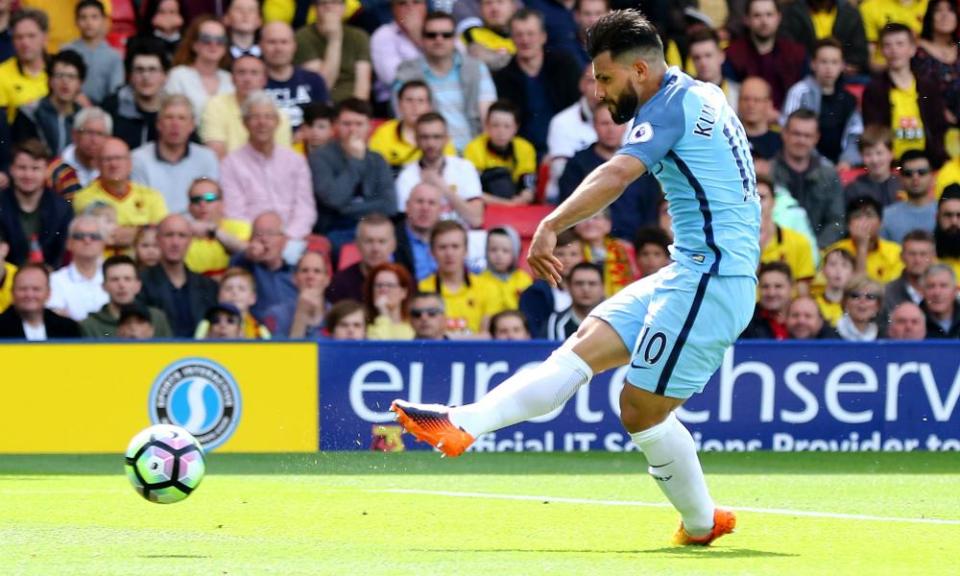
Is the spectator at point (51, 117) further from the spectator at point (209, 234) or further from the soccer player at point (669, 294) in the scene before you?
the soccer player at point (669, 294)

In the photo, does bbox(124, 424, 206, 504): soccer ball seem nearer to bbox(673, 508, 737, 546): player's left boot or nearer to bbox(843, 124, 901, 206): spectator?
bbox(673, 508, 737, 546): player's left boot

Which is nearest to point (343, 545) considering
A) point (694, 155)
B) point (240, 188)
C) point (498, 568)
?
point (498, 568)

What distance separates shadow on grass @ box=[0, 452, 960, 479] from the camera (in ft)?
37.8

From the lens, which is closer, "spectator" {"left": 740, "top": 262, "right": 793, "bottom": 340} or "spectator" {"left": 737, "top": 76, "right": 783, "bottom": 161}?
"spectator" {"left": 740, "top": 262, "right": 793, "bottom": 340}

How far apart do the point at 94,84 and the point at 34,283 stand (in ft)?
8.68

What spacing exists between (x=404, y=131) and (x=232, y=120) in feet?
4.74

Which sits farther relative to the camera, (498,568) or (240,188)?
(240,188)

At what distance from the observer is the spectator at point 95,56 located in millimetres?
15047

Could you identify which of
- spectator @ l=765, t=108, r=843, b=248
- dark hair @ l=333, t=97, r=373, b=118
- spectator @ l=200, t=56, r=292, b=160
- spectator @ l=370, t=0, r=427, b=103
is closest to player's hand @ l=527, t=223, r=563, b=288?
dark hair @ l=333, t=97, r=373, b=118

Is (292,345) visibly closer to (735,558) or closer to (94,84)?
(94,84)

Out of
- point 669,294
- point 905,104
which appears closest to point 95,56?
point 905,104

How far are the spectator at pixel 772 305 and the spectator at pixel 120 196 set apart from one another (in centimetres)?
470

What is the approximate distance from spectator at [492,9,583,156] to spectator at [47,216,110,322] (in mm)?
4125

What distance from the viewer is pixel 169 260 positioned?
13672 millimetres
